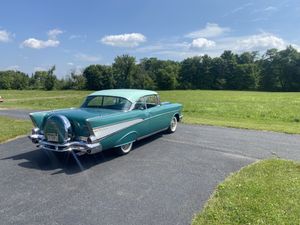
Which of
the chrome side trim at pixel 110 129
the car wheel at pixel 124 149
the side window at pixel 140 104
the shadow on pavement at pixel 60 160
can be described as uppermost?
the side window at pixel 140 104

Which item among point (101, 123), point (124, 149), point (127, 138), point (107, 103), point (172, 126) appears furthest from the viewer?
point (172, 126)

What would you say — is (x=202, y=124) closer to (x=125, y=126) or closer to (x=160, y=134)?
(x=160, y=134)

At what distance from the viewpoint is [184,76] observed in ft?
276

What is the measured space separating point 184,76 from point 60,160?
79.6 m

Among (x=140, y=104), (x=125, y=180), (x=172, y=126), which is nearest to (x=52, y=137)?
(x=125, y=180)

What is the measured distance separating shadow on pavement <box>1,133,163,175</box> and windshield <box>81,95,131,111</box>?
1.15 meters

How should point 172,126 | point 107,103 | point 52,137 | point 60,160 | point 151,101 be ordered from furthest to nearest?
point 172,126 → point 151,101 → point 107,103 → point 60,160 → point 52,137

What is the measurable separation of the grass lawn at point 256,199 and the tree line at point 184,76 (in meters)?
74.3

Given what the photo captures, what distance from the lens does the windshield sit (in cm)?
710

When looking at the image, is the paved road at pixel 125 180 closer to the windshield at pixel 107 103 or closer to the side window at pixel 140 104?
the side window at pixel 140 104

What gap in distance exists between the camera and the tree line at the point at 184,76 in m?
77.3

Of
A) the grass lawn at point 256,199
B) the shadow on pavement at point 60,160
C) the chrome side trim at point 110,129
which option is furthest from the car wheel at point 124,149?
the grass lawn at point 256,199

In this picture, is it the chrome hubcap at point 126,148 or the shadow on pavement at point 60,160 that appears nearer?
the shadow on pavement at point 60,160

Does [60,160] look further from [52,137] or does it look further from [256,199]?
[256,199]
